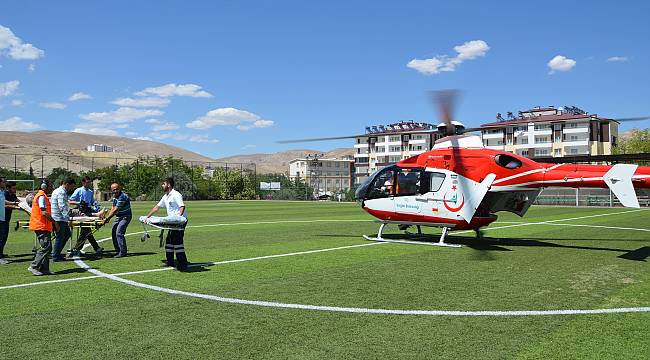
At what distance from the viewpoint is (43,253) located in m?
9.91

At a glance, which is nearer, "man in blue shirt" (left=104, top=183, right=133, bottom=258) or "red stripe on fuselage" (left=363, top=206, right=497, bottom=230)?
"man in blue shirt" (left=104, top=183, right=133, bottom=258)

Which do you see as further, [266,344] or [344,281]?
[344,281]

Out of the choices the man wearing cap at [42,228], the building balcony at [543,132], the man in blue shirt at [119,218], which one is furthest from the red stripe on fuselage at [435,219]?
the building balcony at [543,132]

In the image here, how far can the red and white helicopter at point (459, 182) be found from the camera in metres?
13.8

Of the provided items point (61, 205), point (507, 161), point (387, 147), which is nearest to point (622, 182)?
point (507, 161)

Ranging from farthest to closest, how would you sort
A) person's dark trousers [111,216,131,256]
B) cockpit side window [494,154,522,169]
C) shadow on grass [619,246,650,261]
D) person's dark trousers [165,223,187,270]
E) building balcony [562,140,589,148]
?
building balcony [562,140,589,148] < cockpit side window [494,154,522,169] < person's dark trousers [111,216,131,256] < shadow on grass [619,246,650,261] < person's dark trousers [165,223,187,270]

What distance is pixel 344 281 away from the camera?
923 cm

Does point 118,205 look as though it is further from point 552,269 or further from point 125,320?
point 552,269

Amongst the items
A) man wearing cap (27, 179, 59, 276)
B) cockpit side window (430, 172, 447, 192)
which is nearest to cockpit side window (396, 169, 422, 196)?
cockpit side window (430, 172, 447, 192)

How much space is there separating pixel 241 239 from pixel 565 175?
408 inches

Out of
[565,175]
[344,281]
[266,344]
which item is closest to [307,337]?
[266,344]

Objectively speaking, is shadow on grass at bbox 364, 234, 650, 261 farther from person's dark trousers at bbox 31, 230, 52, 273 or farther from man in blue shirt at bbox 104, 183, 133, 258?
person's dark trousers at bbox 31, 230, 52, 273

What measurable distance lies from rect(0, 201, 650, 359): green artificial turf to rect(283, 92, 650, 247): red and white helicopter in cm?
136

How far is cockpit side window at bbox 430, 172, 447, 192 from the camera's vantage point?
14562 mm
